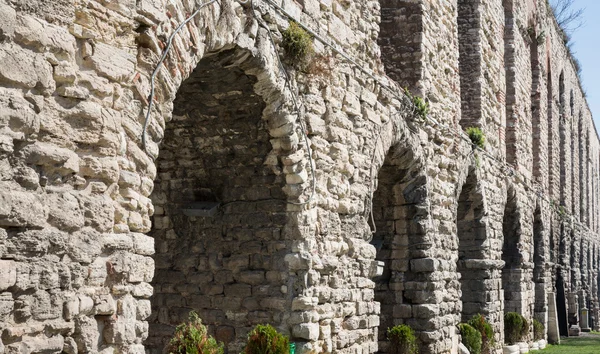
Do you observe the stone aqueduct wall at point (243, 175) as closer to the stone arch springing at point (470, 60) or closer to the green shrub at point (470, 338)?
the stone arch springing at point (470, 60)

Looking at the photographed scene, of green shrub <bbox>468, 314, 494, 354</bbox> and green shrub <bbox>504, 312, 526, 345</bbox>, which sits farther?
green shrub <bbox>504, 312, 526, 345</bbox>

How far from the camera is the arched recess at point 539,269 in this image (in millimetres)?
20405

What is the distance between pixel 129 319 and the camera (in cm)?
515

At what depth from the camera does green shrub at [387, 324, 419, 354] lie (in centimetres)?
1036

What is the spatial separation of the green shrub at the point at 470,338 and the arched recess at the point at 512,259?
4.87 metres

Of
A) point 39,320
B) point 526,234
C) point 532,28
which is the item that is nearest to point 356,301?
point 39,320

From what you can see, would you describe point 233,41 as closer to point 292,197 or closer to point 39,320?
point 292,197

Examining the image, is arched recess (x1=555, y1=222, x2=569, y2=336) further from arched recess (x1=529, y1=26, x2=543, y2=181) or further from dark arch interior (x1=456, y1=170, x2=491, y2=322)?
dark arch interior (x1=456, y1=170, x2=491, y2=322)

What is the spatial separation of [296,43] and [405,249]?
4515 millimetres

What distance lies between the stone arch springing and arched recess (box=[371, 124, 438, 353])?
4185 millimetres

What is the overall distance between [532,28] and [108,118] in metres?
17.5

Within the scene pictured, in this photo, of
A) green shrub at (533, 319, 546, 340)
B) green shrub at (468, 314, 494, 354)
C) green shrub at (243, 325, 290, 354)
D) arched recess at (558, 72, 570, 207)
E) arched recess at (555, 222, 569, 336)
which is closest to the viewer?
green shrub at (243, 325, 290, 354)

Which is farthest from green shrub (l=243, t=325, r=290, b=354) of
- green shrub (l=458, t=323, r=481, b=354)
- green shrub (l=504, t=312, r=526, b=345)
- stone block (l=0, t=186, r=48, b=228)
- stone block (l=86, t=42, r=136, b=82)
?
green shrub (l=504, t=312, r=526, b=345)

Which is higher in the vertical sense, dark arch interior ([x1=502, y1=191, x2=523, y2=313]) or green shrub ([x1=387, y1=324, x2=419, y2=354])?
dark arch interior ([x1=502, y1=191, x2=523, y2=313])
